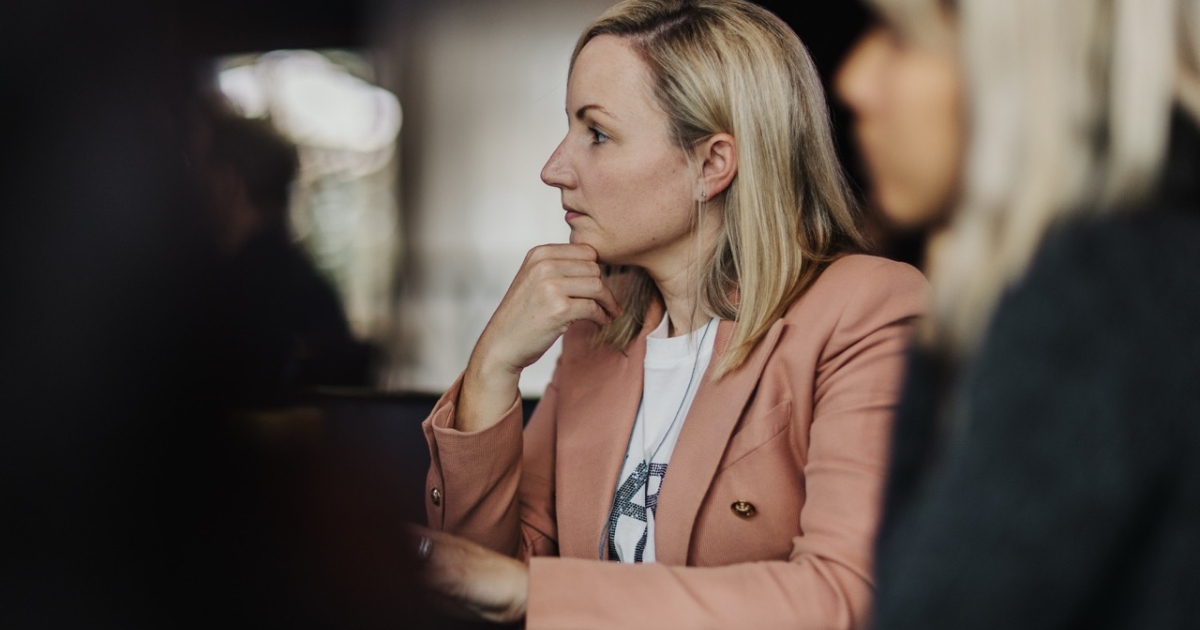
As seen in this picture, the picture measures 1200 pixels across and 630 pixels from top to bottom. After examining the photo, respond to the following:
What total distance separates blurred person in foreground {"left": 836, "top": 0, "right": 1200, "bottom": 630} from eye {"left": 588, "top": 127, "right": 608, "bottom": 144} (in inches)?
31.3

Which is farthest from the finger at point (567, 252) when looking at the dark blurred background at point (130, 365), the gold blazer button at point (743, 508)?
the dark blurred background at point (130, 365)

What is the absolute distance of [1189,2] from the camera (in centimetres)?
63

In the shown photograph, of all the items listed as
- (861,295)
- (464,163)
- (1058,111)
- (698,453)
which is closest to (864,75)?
(1058,111)

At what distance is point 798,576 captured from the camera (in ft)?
3.54

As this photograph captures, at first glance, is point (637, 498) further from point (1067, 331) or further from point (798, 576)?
point (1067, 331)

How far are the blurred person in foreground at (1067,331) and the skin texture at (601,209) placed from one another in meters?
0.76

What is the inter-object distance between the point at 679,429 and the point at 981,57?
0.86 m

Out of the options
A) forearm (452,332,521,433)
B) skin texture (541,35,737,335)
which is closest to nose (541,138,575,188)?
skin texture (541,35,737,335)

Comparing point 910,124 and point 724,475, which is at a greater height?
point 910,124

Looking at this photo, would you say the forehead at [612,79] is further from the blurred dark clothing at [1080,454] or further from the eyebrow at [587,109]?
the blurred dark clothing at [1080,454]

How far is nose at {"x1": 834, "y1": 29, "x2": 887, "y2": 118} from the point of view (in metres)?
0.77

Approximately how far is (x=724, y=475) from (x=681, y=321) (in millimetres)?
308

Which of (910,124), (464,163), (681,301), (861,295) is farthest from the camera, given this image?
(464,163)

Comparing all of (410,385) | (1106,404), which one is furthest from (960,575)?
(410,385)
